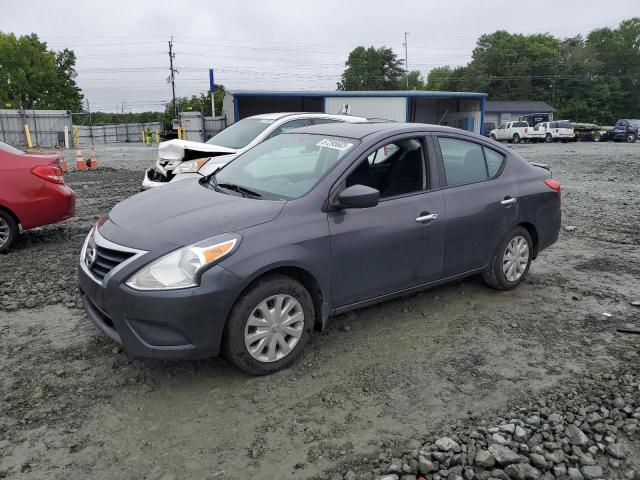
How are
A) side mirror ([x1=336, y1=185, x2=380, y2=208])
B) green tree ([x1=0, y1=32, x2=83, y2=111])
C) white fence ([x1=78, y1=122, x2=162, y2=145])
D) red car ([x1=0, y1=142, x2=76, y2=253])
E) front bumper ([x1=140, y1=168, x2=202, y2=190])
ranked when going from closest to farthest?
1. side mirror ([x1=336, y1=185, x2=380, y2=208])
2. red car ([x1=0, y1=142, x2=76, y2=253])
3. front bumper ([x1=140, y1=168, x2=202, y2=190])
4. white fence ([x1=78, y1=122, x2=162, y2=145])
5. green tree ([x1=0, y1=32, x2=83, y2=111])

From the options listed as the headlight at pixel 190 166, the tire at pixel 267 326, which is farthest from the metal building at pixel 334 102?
the tire at pixel 267 326

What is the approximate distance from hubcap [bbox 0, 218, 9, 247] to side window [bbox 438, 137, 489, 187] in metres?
5.34

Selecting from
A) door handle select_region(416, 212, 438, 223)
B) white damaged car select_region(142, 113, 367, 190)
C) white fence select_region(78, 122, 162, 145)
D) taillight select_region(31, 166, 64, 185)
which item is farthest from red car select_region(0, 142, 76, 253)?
white fence select_region(78, 122, 162, 145)

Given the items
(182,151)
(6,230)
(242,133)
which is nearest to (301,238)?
(6,230)

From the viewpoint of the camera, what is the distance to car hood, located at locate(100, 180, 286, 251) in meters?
3.47

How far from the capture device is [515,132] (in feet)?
141

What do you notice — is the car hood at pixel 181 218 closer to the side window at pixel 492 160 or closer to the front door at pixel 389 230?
the front door at pixel 389 230

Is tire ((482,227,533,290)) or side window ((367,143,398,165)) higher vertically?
side window ((367,143,398,165))

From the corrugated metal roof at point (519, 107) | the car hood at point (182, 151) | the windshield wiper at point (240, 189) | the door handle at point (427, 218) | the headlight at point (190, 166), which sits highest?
the corrugated metal roof at point (519, 107)

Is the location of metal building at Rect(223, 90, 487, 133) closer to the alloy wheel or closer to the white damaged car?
the white damaged car

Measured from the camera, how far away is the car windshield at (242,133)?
29.9 feet

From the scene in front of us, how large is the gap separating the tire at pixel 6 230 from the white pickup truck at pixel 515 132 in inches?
1625

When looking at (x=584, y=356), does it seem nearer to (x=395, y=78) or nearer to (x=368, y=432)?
(x=368, y=432)

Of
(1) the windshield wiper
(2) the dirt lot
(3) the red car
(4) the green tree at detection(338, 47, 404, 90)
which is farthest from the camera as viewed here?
(4) the green tree at detection(338, 47, 404, 90)
